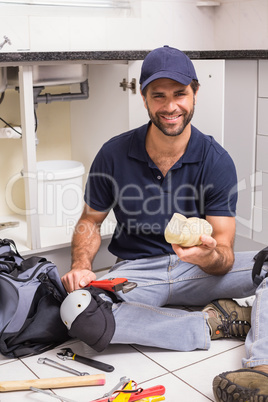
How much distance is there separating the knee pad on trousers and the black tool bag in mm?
95

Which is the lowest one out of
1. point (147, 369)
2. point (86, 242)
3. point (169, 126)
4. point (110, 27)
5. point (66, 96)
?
point (147, 369)

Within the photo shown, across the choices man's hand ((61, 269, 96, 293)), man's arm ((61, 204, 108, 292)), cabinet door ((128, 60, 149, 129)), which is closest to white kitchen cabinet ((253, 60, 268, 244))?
cabinet door ((128, 60, 149, 129))

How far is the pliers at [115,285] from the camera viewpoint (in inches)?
73.0

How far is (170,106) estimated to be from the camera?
1.88 meters

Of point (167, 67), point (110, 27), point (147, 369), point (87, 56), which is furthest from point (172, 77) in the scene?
point (110, 27)

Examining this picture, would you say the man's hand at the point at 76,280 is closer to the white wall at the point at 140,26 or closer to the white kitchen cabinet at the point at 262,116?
the white kitchen cabinet at the point at 262,116

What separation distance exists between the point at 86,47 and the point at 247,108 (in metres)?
0.88

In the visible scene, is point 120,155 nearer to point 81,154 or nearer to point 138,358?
point 138,358

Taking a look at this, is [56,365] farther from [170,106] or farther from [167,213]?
[170,106]

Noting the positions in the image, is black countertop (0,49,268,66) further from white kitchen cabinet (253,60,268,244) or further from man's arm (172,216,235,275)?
man's arm (172,216,235,275)

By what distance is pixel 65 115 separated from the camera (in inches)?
119

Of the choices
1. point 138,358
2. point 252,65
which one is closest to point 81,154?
point 252,65

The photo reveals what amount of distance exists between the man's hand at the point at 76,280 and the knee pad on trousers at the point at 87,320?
0.11 meters

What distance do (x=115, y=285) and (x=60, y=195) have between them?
3.01ft
